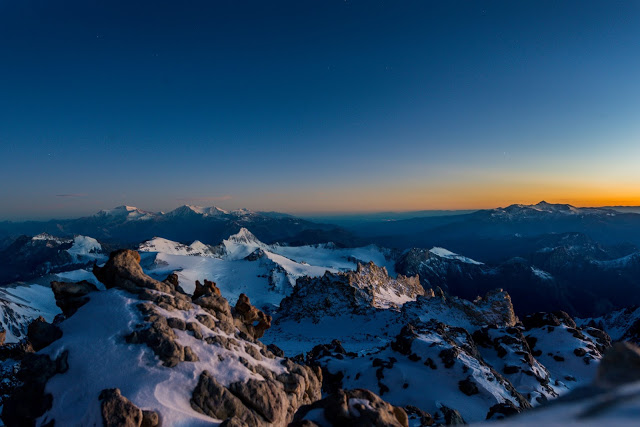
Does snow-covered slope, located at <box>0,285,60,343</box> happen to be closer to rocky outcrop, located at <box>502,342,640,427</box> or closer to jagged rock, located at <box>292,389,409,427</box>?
jagged rock, located at <box>292,389,409,427</box>

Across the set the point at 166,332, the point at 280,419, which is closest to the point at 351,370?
the point at 280,419

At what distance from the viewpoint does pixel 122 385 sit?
12.9m

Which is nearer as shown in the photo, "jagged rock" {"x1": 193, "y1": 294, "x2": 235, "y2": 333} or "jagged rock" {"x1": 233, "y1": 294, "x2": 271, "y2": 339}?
"jagged rock" {"x1": 193, "y1": 294, "x2": 235, "y2": 333}

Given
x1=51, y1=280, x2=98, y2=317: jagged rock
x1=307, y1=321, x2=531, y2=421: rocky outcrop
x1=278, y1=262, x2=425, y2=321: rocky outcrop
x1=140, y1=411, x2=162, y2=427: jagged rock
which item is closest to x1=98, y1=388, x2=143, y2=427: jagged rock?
x1=140, y1=411, x2=162, y2=427: jagged rock

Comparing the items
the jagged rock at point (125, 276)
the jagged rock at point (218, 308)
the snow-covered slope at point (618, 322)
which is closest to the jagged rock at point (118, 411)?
the jagged rock at point (218, 308)

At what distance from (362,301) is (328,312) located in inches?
388

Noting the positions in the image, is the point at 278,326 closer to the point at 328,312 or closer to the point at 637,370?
the point at 328,312

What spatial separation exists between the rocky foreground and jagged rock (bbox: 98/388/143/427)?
4 cm

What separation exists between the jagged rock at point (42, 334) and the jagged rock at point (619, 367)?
2134 centimetres

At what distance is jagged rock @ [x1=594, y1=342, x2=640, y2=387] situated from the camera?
3.37m

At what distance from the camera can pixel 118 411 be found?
11.4 m

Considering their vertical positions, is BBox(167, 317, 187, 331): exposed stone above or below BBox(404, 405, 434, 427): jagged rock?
above

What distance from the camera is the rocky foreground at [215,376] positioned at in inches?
350

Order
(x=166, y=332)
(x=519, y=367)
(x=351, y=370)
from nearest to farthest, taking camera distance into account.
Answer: (x=166, y=332), (x=351, y=370), (x=519, y=367)
